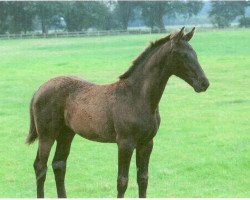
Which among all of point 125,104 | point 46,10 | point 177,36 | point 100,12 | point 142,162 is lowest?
point 142,162

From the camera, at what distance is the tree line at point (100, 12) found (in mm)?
10469

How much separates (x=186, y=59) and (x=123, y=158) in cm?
96

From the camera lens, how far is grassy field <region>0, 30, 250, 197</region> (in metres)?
7.65

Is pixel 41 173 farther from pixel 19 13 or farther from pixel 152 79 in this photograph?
pixel 19 13

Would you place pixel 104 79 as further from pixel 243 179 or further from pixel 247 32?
pixel 247 32

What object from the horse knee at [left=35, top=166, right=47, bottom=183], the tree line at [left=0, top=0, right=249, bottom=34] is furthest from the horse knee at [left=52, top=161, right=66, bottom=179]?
the tree line at [left=0, top=0, right=249, bottom=34]

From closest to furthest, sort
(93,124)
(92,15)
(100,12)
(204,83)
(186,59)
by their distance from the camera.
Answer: (204,83) < (186,59) < (93,124) < (100,12) < (92,15)

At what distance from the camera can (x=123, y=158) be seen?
4.66m

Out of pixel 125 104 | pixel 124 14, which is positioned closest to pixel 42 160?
pixel 125 104

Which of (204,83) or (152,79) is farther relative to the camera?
(152,79)

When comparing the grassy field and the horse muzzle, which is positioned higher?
the horse muzzle

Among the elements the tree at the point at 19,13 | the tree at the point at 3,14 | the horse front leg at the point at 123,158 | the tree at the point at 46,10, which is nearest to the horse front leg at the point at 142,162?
the horse front leg at the point at 123,158

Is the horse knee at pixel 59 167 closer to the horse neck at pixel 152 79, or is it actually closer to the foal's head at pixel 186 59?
the horse neck at pixel 152 79

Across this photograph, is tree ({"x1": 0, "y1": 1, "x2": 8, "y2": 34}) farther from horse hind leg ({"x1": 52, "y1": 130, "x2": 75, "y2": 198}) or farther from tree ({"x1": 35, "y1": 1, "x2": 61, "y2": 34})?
horse hind leg ({"x1": 52, "y1": 130, "x2": 75, "y2": 198})
